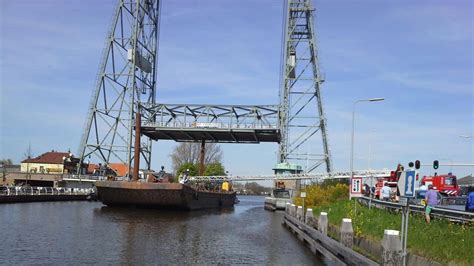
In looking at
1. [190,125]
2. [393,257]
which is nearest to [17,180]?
[190,125]

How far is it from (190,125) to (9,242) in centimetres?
5094

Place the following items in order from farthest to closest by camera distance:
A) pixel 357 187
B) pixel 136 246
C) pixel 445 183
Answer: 1. pixel 445 183
2. pixel 357 187
3. pixel 136 246

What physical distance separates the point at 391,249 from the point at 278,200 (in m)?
54.9

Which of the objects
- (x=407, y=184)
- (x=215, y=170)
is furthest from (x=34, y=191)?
(x=407, y=184)

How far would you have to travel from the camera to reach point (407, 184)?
10.8 m

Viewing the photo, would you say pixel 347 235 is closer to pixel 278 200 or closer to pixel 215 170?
pixel 278 200

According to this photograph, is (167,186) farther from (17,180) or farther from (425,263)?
(17,180)

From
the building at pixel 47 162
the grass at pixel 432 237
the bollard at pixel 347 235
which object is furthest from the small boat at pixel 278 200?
the bollard at pixel 347 235

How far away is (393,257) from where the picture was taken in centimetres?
1123

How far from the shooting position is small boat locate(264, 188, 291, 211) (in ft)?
214

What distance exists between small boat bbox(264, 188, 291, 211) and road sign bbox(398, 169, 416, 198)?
177 ft

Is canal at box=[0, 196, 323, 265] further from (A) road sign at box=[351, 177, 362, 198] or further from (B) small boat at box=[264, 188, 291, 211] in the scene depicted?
(B) small boat at box=[264, 188, 291, 211]

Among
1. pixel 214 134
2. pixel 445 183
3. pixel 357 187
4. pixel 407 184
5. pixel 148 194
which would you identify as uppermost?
pixel 214 134

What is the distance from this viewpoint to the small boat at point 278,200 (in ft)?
214
